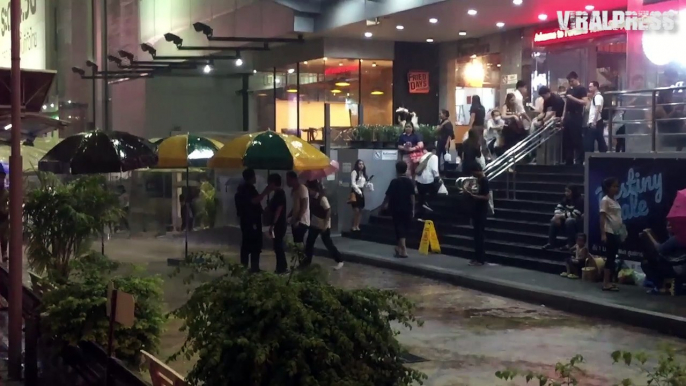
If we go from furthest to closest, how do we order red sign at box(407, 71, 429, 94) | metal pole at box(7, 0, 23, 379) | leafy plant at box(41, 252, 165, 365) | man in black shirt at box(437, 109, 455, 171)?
red sign at box(407, 71, 429, 94), man in black shirt at box(437, 109, 455, 171), metal pole at box(7, 0, 23, 379), leafy plant at box(41, 252, 165, 365)

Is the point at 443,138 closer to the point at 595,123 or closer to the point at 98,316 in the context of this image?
the point at 595,123

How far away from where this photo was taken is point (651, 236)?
13.2m

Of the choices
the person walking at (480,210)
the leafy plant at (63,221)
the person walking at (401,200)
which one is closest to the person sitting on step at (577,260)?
the person walking at (480,210)

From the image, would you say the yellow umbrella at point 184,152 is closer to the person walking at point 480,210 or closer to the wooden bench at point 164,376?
the person walking at point 480,210

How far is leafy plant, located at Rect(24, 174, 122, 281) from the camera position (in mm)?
10297

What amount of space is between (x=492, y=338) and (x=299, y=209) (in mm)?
5822

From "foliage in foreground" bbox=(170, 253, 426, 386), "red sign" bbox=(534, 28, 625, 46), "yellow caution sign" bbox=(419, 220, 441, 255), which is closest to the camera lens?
"foliage in foreground" bbox=(170, 253, 426, 386)

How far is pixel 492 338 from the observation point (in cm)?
1084

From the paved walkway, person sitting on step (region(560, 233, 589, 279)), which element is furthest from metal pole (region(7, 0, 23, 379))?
person sitting on step (region(560, 233, 589, 279))

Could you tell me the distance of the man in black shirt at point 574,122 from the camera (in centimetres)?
1848

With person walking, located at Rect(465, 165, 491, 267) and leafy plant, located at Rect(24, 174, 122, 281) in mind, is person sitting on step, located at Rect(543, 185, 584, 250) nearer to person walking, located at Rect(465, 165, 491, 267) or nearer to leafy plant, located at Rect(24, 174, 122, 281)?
person walking, located at Rect(465, 165, 491, 267)

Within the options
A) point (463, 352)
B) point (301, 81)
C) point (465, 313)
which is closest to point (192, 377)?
point (463, 352)

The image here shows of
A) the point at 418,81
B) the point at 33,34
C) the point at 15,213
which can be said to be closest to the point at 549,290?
the point at 15,213

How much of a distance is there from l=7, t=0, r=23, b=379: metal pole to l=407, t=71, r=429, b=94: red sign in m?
22.5
